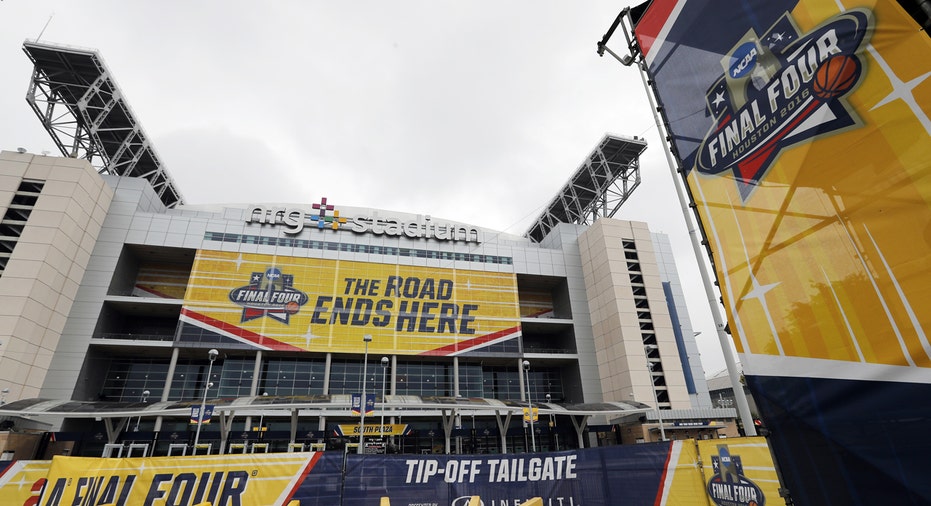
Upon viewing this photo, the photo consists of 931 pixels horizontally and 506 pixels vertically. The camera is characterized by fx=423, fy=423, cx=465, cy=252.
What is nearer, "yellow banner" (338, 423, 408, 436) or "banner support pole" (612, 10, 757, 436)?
"banner support pole" (612, 10, 757, 436)

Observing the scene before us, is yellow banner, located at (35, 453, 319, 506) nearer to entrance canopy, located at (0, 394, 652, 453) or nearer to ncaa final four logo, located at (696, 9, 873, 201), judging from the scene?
ncaa final four logo, located at (696, 9, 873, 201)

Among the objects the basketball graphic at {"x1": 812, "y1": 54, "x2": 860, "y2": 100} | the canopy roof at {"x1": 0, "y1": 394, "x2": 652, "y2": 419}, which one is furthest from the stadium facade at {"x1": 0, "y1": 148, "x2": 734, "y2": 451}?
the basketball graphic at {"x1": 812, "y1": 54, "x2": 860, "y2": 100}

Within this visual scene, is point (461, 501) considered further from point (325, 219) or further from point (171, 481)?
point (325, 219)

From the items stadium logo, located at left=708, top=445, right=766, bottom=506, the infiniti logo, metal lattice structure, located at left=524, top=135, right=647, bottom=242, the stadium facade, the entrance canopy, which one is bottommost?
the infiniti logo

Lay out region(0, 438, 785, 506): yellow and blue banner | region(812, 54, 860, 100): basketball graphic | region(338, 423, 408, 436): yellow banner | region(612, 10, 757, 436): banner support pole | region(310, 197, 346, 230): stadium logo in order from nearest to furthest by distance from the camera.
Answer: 1. region(812, 54, 860, 100): basketball graphic
2. region(612, 10, 757, 436): banner support pole
3. region(0, 438, 785, 506): yellow and blue banner
4. region(338, 423, 408, 436): yellow banner
5. region(310, 197, 346, 230): stadium logo

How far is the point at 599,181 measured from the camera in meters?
62.5

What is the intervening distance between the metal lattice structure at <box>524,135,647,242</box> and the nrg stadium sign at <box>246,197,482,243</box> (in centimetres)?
1760

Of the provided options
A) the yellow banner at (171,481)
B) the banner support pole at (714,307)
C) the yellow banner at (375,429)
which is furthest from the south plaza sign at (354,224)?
the banner support pole at (714,307)

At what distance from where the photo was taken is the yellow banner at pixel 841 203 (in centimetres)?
262

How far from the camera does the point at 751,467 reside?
781cm

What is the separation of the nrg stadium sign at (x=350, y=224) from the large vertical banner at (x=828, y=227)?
4975 cm

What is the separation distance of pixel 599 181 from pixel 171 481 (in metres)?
61.4

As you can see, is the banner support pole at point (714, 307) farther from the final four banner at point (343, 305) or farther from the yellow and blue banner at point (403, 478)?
the final four banner at point (343, 305)

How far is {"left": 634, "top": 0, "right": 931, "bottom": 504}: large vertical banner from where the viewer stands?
262 cm
